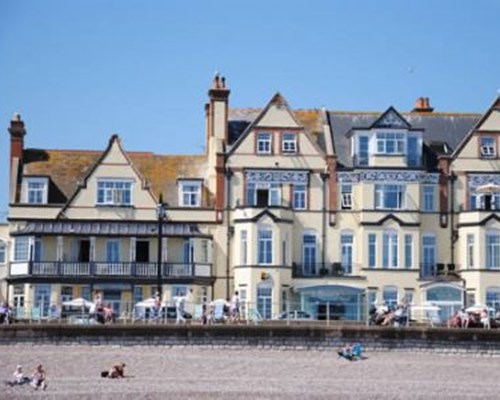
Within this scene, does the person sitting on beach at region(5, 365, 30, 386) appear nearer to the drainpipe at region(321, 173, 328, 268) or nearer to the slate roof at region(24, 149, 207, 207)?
the slate roof at region(24, 149, 207, 207)

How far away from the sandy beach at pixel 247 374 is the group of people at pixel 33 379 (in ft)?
0.98

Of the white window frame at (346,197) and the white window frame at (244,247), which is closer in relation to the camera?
the white window frame at (244,247)

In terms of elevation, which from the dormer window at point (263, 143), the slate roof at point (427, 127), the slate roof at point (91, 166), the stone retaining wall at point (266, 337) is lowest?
the stone retaining wall at point (266, 337)

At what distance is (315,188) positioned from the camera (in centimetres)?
7044

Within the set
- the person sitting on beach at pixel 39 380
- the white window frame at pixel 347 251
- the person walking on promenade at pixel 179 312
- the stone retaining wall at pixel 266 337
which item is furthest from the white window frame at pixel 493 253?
the person sitting on beach at pixel 39 380

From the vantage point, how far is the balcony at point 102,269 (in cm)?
6806

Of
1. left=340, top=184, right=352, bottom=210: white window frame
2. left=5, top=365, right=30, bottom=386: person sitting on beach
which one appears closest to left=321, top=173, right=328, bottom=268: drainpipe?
left=340, top=184, right=352, bottom=210: white window frame

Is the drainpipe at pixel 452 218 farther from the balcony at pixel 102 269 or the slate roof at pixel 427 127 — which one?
the balcony at pixel 102 269

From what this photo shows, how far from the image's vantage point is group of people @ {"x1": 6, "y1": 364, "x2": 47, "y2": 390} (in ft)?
154

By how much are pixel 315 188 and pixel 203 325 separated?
17015 millimetres

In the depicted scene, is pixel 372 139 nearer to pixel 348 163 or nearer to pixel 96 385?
pixel 348 163

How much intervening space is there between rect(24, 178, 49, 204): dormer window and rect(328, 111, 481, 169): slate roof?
14875mm

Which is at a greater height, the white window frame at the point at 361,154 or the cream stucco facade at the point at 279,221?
the white window frame at the point at 361,154

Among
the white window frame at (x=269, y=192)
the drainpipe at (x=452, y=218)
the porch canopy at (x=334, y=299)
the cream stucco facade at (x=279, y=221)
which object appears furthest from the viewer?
the drainpipe at (x=452, y=218)
